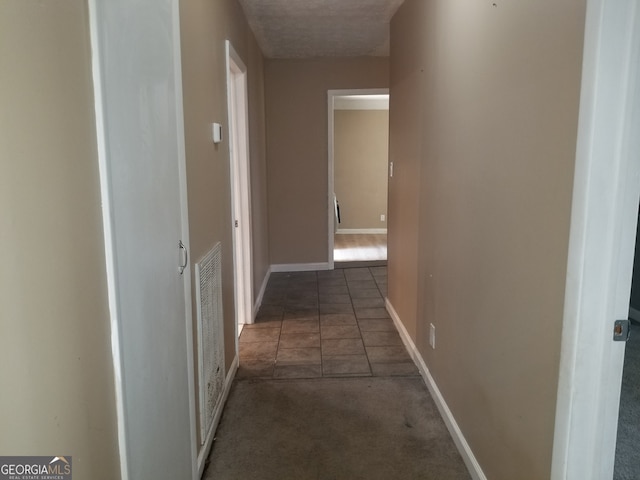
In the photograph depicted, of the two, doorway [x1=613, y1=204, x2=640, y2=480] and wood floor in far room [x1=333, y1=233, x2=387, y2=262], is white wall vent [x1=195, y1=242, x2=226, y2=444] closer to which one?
doorway [x1=613, y1=204, x2=640, y2=480]

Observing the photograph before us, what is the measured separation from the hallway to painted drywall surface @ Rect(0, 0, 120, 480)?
3.94 feet

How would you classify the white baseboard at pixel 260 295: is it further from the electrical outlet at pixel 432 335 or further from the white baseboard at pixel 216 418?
the electrical outlet at pixel 432 335

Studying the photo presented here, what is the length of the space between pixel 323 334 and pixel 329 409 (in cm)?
113

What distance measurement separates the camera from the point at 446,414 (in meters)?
2.41

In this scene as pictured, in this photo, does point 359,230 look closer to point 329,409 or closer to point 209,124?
point 329,409

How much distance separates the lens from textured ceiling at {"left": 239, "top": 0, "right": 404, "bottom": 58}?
11.3 feet

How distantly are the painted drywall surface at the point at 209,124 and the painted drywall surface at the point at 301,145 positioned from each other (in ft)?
6.19

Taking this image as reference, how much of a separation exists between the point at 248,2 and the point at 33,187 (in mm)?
2987

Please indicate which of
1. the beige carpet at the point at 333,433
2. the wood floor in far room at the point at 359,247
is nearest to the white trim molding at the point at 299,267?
the wood floor in far room at the point at 359,247

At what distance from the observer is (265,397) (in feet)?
9.00

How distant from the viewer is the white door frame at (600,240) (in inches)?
43.7

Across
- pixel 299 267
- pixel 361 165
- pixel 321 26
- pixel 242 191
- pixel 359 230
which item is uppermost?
pixel 321 26

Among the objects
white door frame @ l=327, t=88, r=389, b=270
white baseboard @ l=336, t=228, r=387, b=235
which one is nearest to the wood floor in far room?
white baseboard @ l=336, t=228, r=387, b=235

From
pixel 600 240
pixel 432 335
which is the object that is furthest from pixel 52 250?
pixel 432 335
